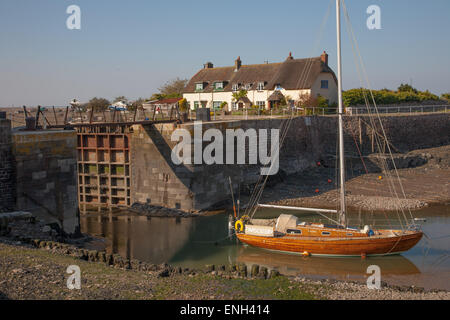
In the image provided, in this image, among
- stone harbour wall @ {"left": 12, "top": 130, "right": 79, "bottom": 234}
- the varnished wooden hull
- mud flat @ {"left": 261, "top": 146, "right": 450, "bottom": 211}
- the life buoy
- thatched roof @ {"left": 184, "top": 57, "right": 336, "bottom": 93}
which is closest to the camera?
the varnished wooden hull

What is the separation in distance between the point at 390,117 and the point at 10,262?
43246 millimetres

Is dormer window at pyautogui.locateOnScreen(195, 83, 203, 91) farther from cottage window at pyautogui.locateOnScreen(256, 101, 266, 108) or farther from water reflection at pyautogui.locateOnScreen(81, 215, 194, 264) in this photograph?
water reflection at pyautogui.locateOnScreen(81, 215, 194, 264)

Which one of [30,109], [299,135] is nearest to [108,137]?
[30,109]

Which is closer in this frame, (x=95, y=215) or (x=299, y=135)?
(x=95, y=215)

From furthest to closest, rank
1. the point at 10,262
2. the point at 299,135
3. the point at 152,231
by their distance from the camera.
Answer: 1. the point at 299,135
2. the point at 152,231
3. the point at 10,262

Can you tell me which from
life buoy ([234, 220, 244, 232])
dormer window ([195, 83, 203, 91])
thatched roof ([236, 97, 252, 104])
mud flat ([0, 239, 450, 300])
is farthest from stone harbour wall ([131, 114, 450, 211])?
dormer window ([195, 83, 203, 91])

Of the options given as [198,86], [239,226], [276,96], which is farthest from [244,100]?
[239,226]

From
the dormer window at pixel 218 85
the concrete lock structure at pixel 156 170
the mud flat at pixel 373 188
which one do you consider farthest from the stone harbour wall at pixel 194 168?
the dormer window at pixel 218 85

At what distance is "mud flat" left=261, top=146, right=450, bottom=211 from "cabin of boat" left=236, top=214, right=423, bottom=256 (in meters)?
7.11

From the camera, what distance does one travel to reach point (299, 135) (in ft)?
133

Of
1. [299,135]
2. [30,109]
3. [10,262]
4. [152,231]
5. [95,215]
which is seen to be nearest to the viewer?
[10,262]

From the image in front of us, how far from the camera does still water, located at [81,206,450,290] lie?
63.9 feet

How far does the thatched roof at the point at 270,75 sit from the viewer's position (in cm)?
5088
